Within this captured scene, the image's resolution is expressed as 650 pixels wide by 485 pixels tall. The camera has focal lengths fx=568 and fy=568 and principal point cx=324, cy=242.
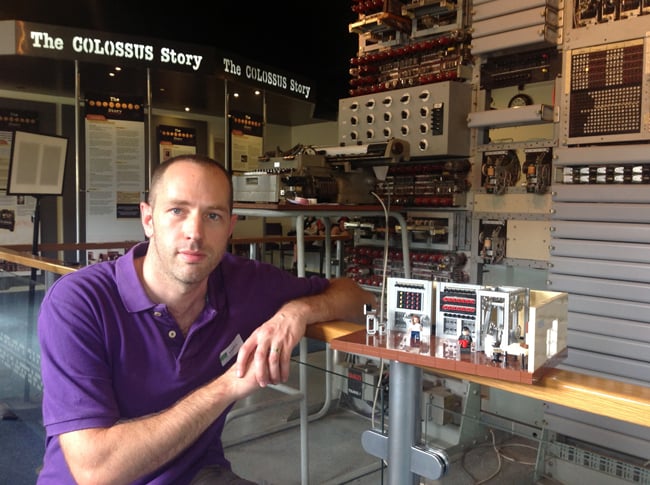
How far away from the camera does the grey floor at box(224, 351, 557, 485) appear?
1140 mm

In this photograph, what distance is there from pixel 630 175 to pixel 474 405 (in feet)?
7.59

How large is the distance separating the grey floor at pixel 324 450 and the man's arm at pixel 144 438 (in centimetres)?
30

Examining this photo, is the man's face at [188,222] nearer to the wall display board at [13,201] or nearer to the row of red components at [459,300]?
the row of red components at [459,300]

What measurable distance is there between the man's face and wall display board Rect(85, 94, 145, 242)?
18.0 feet

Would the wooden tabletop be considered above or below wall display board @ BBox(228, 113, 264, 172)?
below

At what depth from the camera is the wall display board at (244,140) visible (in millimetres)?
7375

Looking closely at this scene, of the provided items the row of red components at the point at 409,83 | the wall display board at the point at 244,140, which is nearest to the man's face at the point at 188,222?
the row of red components at the point at 409,83

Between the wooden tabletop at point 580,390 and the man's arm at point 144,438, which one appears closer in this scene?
the wooden tabletop at point 580,390

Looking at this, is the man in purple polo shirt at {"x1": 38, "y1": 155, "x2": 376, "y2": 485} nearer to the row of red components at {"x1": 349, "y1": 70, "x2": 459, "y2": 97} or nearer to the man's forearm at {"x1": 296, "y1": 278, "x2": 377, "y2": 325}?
the man's forearm at {"x1": 296, "y1": 278, "x2": 377, "y2": 325}

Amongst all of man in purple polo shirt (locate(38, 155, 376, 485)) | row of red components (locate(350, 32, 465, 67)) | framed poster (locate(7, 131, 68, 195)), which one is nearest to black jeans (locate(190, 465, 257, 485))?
man in purple polo shirt (locate(38, 155, 376, 485))

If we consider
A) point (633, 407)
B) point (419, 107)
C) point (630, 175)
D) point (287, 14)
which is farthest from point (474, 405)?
point (287, 14)

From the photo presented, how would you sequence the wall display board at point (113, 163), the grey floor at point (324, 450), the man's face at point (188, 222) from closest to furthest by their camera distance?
the grey floor at point (324, 450), the man's face at point (188, 222), the wall display board at point (113, 163)

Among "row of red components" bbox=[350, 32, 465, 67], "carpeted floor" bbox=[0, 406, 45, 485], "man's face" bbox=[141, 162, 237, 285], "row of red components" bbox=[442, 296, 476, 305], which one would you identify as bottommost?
"carpeted floor" bbox=[0, 406, 45, 485]

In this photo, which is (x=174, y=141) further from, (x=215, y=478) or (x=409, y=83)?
(x=215, y=478)
